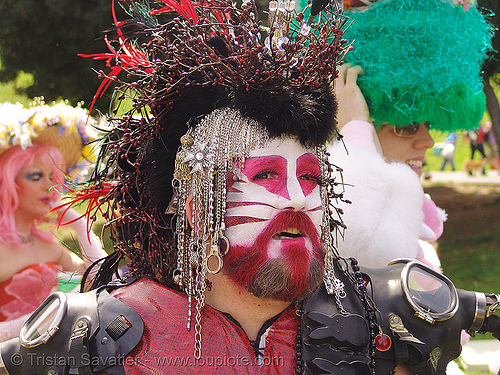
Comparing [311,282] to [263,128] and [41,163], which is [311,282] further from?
[41,163]

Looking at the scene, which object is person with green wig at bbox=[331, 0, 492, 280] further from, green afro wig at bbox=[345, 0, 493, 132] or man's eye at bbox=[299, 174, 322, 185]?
man's eye at bbox=[299, 174, 322, 185]

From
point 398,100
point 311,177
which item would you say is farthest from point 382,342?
point 398,100

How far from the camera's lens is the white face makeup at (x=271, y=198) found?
1.72 meters

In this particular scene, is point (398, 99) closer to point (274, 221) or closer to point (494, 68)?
point (274, 221)

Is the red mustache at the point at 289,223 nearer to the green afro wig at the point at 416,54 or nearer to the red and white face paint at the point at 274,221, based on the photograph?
the red and white face paint at the point at 274,221

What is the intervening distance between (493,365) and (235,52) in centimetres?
142

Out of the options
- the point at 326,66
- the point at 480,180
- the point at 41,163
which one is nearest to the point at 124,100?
the point at 326,66

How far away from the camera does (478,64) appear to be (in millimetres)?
2861

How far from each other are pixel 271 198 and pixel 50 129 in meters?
2.13

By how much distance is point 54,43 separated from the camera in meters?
5.16

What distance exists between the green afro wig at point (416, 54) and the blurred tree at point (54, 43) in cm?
283

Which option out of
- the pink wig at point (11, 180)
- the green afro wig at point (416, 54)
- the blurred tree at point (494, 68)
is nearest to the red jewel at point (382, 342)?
the green afro wig at point (416, 54)

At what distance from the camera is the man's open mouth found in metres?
1.74

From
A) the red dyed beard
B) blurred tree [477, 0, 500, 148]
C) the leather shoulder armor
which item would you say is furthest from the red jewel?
blurred tree [477, 0, 500, 148]
